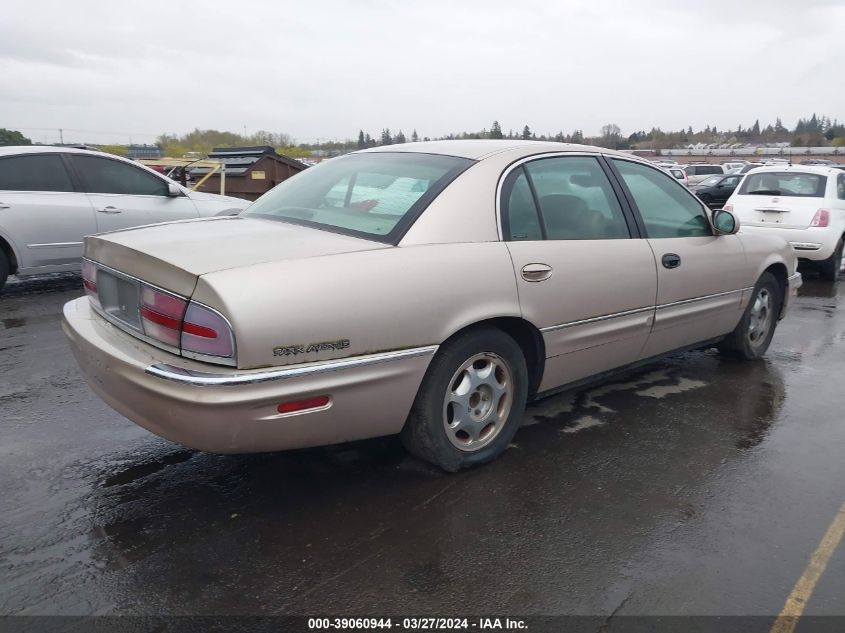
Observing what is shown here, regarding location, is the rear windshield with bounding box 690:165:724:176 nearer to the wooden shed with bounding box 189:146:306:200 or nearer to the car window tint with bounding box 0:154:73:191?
the wooden shed with bounding box 189:146:306:200

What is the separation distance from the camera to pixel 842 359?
18.7 ft

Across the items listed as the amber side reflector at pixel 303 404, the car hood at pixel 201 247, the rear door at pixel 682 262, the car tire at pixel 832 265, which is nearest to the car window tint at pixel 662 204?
the rear door at pixel 682 262

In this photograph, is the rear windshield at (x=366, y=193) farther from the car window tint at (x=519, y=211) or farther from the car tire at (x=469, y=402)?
the car tire at (x=469, y=402)

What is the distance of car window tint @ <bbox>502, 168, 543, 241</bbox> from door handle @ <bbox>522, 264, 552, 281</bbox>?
0.16m

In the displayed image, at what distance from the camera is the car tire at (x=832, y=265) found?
9656 mm

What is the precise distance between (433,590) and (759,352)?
407cm

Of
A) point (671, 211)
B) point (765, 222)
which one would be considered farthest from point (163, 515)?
point (765, 222)

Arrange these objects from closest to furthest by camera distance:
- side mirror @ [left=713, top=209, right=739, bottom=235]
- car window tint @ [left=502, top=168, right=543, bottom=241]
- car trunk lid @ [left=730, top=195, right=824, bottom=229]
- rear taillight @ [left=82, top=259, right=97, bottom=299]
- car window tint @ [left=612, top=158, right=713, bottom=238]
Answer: rear taillight @ [left=82, top=259, right=97, bottom=299] < car window tint @ [left=502, top=168, right=543, bottom=241] < car window tint @ [left=612, top=158, right=713, bottom=238] < side mirror @ [left=713, top=209, right=739, bottom=235] < car trunk lid @ [left=730, top=195, right=824, bottom=229]

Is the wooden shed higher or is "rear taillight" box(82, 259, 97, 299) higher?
the wooden shed

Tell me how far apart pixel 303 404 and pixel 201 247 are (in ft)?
2.76

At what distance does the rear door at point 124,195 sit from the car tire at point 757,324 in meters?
6.19

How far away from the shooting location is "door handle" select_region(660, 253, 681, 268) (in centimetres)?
429

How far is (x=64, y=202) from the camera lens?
294 inches

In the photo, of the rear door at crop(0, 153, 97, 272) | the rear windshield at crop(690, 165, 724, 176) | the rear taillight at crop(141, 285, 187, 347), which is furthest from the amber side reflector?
the rear windshield at crop(690, 165, 724, 176)
